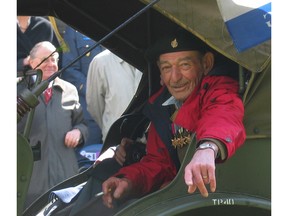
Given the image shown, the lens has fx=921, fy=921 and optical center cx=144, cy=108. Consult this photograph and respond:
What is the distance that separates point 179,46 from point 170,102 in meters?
0.30

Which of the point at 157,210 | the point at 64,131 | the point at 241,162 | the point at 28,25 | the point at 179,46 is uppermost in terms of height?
the point at 28,25

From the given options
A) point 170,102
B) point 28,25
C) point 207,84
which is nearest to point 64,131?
point 28,25

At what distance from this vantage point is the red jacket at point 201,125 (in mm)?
3697

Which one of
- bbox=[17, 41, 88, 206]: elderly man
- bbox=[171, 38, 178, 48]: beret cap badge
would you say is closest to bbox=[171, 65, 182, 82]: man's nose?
bbox=[171, 38, 178, 48]: beret cap badge

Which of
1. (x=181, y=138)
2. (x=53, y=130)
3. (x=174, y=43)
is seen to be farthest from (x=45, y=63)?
(x=181, y=138)

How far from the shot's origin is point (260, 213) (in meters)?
3.93

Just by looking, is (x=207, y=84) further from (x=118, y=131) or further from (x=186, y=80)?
(x=118, y=131)

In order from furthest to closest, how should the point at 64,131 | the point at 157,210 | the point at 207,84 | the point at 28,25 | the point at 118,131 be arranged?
the point at 28,25, the point at 64,131, the point at 118,131, the point at 207,84, the point at 157,210

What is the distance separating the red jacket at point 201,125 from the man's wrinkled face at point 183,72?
17 cm

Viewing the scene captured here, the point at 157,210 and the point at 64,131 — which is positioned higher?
the point at 64,131

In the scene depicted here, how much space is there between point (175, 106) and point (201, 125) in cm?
80

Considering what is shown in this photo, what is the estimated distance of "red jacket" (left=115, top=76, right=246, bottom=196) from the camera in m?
3.70

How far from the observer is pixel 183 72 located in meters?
4.50

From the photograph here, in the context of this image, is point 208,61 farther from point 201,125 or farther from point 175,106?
point 201,125
